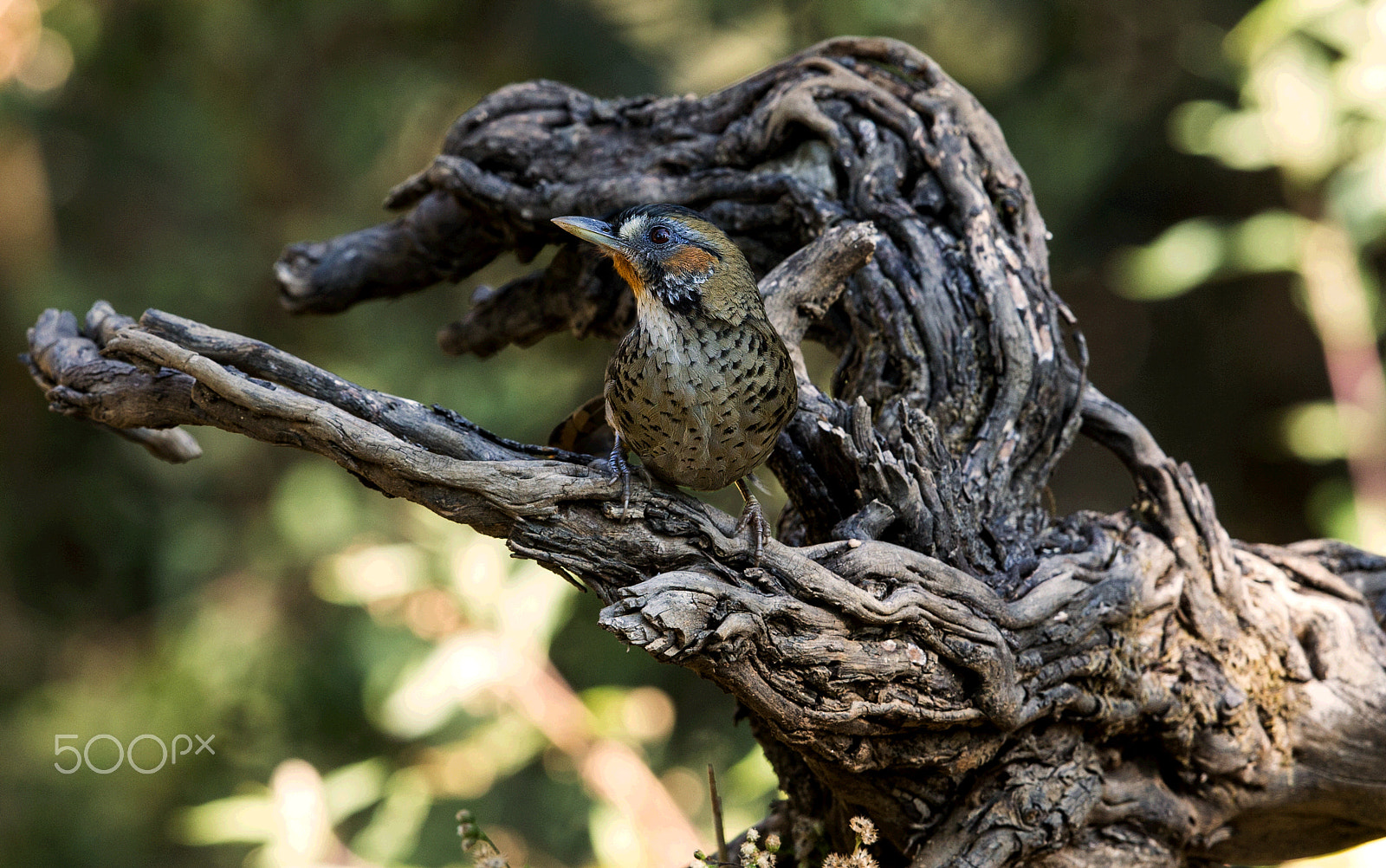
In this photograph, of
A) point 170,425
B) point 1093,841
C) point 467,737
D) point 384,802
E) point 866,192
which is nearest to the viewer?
point 170,425

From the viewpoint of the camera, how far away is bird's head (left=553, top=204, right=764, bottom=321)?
5.02 feet

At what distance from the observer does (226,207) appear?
462 centimetres

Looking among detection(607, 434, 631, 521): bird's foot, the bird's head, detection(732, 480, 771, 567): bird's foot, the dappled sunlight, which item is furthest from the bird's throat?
the dappled sunlight

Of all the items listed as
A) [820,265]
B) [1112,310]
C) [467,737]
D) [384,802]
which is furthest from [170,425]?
[1112,310]

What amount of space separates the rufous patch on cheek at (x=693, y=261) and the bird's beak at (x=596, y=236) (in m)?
0.07

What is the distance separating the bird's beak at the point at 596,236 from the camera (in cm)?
156

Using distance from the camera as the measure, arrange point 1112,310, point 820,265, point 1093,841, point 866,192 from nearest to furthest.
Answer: point 1093,841, point 820,265, point 866,192, point 1112,310

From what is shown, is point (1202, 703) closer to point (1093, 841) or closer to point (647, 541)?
point (1093, 841)

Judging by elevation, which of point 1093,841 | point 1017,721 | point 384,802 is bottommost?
point 384,802

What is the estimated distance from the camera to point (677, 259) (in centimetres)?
155

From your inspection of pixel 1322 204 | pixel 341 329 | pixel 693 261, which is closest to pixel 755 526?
pixel 693 261

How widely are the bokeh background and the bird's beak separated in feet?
6.10

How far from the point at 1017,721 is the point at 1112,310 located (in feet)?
12.4

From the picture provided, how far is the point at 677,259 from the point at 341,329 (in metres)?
3.08
